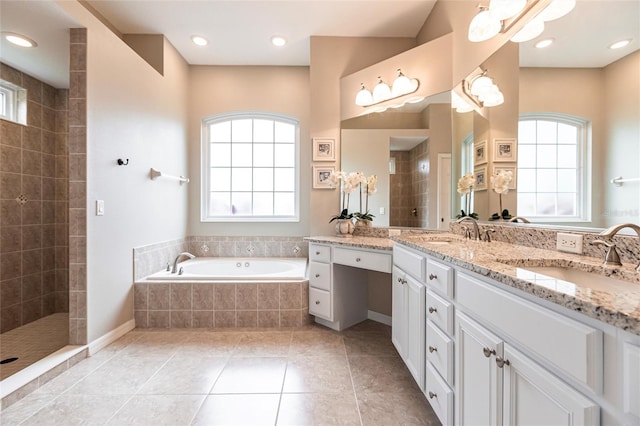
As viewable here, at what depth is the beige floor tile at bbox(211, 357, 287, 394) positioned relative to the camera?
66.9 inches

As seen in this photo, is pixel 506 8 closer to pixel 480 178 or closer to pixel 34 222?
pixel 480 178

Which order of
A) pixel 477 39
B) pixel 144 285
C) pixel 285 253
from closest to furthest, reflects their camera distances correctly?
pixel 477 39, pixel 144 285, pixel 285 253

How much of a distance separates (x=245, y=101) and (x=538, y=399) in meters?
3.69

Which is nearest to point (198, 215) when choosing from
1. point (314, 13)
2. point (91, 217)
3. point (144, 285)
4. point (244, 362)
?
point (144, 285)

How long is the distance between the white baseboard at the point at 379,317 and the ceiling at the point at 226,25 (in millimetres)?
2199

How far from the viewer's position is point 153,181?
9.13 ft

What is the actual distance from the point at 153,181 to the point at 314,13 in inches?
86.5

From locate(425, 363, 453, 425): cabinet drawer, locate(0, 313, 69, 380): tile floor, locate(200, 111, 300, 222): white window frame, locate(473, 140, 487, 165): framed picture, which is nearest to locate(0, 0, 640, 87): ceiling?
locate(473, 140, 487, 165): framed picture

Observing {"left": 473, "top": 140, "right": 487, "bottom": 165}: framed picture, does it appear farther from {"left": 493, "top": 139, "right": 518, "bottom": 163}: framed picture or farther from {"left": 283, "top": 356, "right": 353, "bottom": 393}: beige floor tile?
{"left": 283, "top": 356, "right": 353, "bottom": 393}: beige floor tile

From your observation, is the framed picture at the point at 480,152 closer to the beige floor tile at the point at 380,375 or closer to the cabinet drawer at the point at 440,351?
the cabinet drawer at the point at 440,351

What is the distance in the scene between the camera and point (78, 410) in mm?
1513

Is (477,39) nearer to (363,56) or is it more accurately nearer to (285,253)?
(363,56)

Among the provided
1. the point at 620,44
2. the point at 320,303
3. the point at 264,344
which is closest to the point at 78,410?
the point at 264,344

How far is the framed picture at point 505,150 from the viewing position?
1.49 metres
